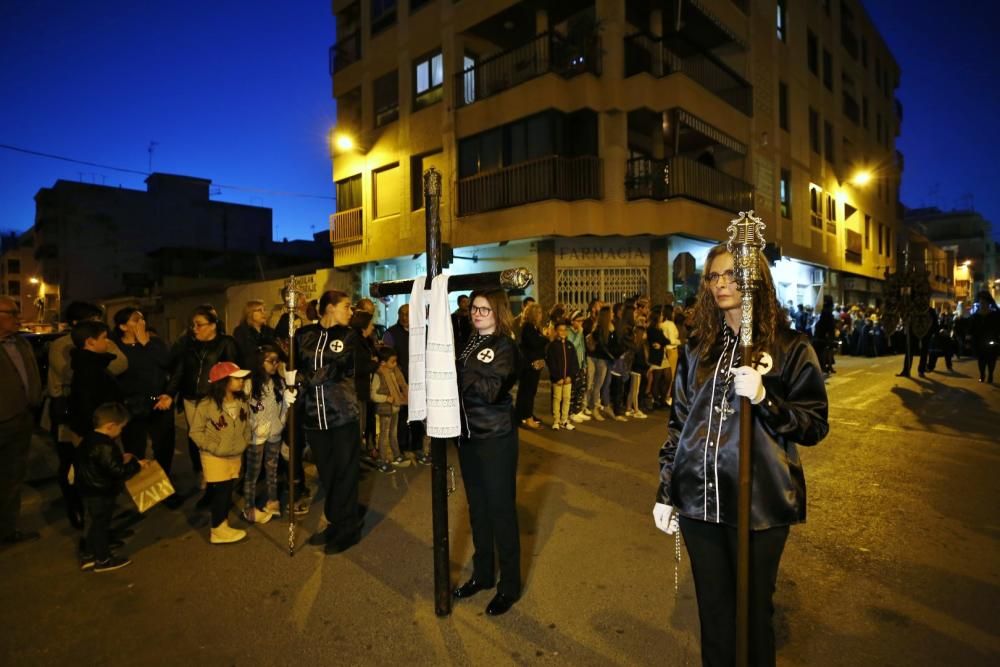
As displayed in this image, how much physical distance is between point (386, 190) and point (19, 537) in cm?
1737

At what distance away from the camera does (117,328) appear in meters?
6.25

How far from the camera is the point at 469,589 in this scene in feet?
12.9

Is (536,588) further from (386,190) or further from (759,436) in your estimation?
(386,190)

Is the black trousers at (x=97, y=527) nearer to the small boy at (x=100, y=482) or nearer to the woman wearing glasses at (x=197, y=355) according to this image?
the small boy at (x=100, y=482)

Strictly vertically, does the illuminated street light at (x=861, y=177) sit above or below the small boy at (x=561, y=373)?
above

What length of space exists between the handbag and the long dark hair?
14.9ft

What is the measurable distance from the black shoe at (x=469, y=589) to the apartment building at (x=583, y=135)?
12.3 m

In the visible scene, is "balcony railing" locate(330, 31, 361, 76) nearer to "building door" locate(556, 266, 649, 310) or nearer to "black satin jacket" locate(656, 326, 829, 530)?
"building door" locate(556, 266, 649, 310)

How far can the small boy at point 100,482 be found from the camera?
4461 mm

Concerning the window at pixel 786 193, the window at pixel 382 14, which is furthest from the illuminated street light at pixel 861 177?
the window at pixel 382 14

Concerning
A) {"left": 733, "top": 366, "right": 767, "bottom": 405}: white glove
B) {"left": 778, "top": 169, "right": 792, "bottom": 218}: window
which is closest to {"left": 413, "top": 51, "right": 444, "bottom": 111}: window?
{"left": 778, "top": 169, "right": 792, "bottom": 218}: window

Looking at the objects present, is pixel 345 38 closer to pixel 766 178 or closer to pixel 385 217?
pixel 385 217

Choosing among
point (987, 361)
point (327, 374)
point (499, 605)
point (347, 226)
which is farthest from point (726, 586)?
point (347, 226)

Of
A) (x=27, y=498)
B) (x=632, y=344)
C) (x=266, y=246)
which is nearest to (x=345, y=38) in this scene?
(x=632, y=344)
